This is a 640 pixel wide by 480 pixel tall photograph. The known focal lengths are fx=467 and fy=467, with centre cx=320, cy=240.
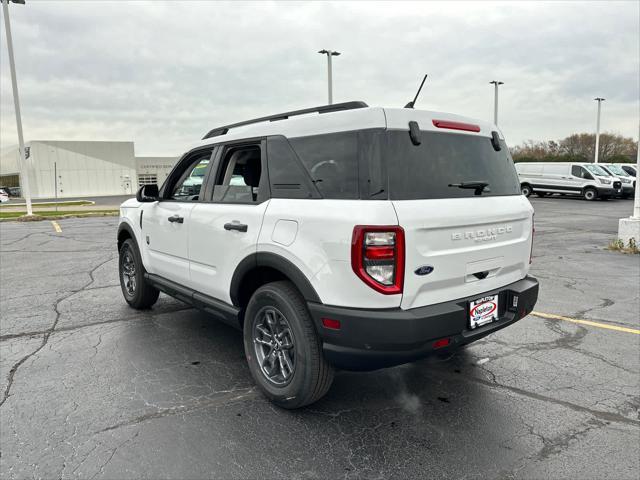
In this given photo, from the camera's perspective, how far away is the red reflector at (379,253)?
8.35ft

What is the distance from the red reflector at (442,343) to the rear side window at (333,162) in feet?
3.22

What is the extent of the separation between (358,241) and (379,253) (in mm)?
133

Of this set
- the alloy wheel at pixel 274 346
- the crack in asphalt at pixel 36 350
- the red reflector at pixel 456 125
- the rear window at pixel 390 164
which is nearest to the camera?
the rear window at pixel 390 164

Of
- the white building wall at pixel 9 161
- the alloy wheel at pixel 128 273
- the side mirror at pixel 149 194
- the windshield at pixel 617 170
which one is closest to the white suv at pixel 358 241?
the side mirror at pixel 149 194

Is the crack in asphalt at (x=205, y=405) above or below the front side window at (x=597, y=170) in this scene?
below

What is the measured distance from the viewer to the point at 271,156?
3.31 metres

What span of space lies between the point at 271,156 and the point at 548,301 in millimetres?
4331

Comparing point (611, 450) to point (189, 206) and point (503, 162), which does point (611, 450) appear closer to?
point (503, 162)

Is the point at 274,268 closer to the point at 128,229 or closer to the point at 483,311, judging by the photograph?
the point at 483,311

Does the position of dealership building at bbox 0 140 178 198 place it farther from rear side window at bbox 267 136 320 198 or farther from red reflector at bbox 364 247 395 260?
red reflector at bbox 364 247 395 260

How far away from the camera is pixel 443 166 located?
2941 millimetres

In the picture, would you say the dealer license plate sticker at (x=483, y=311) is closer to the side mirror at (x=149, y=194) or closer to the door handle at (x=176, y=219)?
the door handle at (x=176, y=219)

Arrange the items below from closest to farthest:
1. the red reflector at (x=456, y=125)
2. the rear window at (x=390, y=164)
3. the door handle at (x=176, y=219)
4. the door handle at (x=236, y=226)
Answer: the rear window at (x=390, y=164) < the red reflector at (x=456, y=125) < the door handle at (x=236, y=226) < the door handle at (x=176, y=219)

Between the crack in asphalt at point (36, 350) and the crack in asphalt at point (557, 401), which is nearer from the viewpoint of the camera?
the crack in asphalt at point (557, 401)
